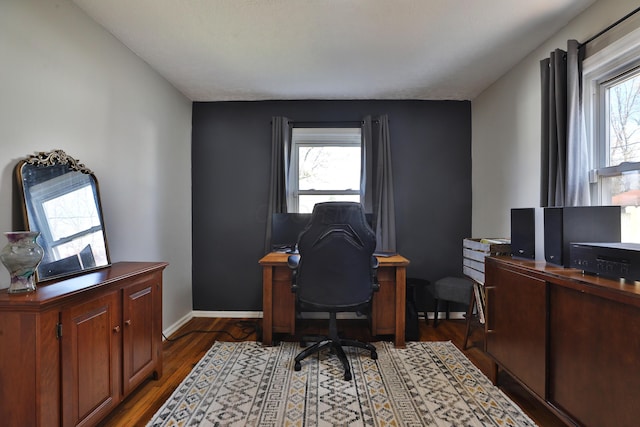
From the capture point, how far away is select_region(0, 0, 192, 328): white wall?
152 centimetres

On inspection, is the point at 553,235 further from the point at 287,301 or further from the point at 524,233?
the point at 287,301

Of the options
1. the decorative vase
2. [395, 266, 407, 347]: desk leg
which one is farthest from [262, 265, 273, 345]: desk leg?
the decorative vase

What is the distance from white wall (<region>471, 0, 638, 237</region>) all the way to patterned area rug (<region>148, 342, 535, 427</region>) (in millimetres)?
1397

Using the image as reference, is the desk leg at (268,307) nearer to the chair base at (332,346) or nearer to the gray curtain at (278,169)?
the chair base at (332,346)

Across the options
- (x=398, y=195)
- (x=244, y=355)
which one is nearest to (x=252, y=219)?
(x=244, y=355)

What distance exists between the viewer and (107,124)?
215cm

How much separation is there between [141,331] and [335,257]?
1333 mm

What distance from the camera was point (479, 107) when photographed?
10.6 ft

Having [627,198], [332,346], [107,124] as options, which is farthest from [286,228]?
[627,198]

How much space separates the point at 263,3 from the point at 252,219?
2.13 metres

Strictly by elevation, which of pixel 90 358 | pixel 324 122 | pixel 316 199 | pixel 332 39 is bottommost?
pixel 90 358

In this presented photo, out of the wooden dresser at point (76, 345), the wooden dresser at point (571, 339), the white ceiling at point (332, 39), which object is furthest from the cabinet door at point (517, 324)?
the wooden dresser at point (76, 345)

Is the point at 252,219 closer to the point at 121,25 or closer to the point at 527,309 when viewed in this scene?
the point at 121,25

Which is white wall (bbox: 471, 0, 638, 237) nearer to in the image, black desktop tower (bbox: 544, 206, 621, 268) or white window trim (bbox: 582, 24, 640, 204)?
white window trim (bbox: 582, 24, 640, 204)
